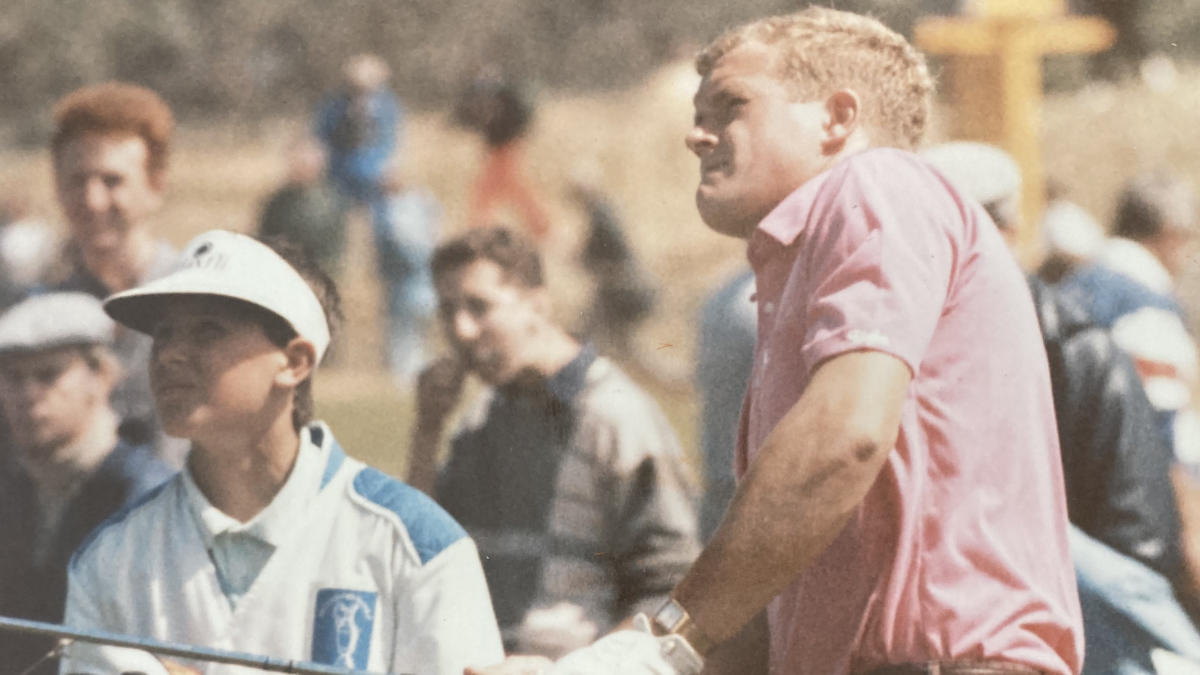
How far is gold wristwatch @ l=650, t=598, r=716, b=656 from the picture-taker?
210 centimetres

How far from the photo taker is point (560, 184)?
587 inches

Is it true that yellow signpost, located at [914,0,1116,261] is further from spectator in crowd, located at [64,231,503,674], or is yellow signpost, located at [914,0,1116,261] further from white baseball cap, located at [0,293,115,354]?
spectator in crowd, located at [64,231,503,674]

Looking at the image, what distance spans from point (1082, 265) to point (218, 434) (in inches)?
115

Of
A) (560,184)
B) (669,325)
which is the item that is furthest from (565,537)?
(560,184)

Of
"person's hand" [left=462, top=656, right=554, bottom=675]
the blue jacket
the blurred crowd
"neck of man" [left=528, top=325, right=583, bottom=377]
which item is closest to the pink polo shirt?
"person's hand" [left=462, top=656, right=554, bottom=675]

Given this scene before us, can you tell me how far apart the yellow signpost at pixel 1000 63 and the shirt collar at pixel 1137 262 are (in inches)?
11.9

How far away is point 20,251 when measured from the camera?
679cm

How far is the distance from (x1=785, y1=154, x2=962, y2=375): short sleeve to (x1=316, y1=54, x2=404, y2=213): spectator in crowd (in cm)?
926

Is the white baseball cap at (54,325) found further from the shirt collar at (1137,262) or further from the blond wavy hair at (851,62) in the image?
the shirt collar at (1137,262)

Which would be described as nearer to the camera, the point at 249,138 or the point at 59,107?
the point at 59,107

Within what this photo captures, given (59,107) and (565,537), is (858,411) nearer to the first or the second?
(565,537)

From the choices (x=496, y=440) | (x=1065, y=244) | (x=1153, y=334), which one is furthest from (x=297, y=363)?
(x=1065, y=244)

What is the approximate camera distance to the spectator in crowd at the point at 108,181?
4.14m

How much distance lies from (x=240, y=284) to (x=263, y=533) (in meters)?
0.42
